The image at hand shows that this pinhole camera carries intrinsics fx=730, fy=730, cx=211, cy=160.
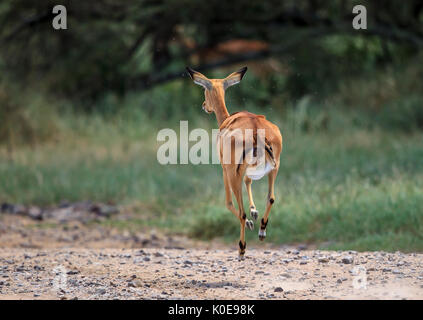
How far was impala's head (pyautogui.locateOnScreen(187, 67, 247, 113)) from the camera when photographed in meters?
4.13

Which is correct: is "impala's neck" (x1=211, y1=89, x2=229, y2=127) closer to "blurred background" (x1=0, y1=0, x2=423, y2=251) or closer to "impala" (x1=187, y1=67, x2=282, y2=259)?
"impala" (x1=187, y1=67, x2=282, y2=259)

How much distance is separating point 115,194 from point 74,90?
7869 millimetres

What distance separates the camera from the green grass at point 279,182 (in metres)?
8.56

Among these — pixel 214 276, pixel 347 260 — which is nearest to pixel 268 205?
pixel 214 276

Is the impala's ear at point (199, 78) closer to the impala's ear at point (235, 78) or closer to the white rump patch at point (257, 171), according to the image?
the impala's ear at point (235, 78)

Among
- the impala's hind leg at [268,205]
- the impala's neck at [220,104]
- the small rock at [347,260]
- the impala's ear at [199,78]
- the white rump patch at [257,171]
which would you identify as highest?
the impala's ear at [199,78]

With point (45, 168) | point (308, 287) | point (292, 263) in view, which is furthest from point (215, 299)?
point (45, 168)

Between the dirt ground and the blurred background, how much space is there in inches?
80.3

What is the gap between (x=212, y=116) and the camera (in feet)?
50.8

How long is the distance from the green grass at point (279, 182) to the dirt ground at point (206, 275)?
2048mm

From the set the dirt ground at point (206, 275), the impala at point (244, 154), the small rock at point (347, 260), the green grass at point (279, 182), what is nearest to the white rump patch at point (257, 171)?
the impala at point (244, 154)

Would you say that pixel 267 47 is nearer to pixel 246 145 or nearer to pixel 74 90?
pixel 74 90

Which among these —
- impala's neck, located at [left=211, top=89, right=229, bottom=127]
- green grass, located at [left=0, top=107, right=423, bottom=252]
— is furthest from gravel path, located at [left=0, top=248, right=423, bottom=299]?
green grass, located at [left=0, top=107, right=423, bottom=252]

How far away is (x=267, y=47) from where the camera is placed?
18984 millimetres
